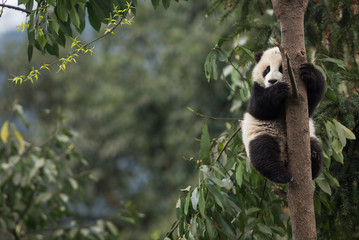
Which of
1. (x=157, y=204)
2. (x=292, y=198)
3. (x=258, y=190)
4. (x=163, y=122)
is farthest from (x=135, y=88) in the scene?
(x=292, y=198)

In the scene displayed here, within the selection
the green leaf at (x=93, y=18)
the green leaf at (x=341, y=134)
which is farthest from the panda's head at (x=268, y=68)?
the green leaf at (x=93, y=18)

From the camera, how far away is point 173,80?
11.7m

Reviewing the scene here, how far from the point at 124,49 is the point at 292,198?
12.4 metres

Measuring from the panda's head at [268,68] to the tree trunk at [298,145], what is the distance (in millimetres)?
522

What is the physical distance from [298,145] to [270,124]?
0.79 meters

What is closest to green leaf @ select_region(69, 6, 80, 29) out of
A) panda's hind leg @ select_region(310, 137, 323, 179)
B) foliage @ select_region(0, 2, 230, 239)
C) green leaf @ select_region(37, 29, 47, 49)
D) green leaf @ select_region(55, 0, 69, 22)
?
green leaf @ select_region(55, 0, 69, 22)

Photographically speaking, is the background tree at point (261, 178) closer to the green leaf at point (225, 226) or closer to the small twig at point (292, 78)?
the green leaf at point (225, 226)

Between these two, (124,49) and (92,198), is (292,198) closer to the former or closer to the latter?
(92,198)

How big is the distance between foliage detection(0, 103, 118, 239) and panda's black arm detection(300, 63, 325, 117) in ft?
10.2

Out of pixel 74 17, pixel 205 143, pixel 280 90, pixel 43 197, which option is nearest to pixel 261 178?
pixel 205 143

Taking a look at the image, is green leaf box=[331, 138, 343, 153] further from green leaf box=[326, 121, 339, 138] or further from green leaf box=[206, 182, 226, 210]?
green leaf box=[206, 182, 226, 210]

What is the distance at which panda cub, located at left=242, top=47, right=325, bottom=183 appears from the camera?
9.71 ft

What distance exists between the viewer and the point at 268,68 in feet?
11.1

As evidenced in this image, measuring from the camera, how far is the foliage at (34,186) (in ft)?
17.6
